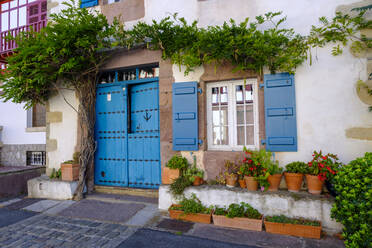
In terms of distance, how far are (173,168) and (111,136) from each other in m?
1.96

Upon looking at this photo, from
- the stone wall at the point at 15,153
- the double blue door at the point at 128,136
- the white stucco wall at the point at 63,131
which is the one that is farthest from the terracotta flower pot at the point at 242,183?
the stone wall at the point at 15,153

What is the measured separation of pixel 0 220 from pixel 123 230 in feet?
8.07

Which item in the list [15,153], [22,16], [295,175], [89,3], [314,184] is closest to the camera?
[314,184]

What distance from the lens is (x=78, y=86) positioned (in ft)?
17.0

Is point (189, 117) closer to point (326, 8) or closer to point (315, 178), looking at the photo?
point (315, 178)

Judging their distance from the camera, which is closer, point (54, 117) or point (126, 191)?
point (126, 191)

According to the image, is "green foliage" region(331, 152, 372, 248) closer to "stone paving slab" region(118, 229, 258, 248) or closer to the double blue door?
"stone paving slab" region(118, 229, 258, 248)

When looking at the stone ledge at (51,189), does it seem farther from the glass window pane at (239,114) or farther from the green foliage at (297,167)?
the green foliage at (297,167)

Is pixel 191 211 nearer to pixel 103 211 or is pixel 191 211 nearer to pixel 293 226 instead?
pixel 293 226

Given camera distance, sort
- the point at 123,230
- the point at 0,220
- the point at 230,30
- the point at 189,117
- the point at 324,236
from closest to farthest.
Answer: the point at 324,236, the point at 123,230, the point at 230,30, the point at 0,220, the point at 189,117

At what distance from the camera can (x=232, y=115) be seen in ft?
14.3

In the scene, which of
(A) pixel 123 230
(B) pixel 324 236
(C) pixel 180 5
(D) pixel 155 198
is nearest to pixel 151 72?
(C) pixel 180 5

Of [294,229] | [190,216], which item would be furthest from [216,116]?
[294,229]

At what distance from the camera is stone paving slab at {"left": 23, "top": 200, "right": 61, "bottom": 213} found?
4.56 m
